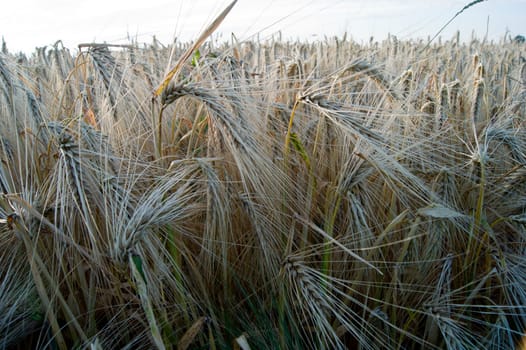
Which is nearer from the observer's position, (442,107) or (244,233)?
(244,233)

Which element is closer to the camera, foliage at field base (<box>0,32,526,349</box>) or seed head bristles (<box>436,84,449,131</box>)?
foliage at field base (<box>0,32,526,349</box>)

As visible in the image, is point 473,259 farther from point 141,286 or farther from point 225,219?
point 141,286

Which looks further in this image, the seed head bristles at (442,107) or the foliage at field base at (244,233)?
the seed head bristles at (442,107)

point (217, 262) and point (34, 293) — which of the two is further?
point (217, 262)

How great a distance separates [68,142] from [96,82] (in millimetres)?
646

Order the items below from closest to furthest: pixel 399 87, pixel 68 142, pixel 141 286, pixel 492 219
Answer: pixel 141 286
pixel 68 142
pixel 492 219
pixel 399 87

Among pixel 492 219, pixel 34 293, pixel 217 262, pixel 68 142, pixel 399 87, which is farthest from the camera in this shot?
pixel 399 87

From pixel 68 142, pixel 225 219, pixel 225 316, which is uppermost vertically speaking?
pixel 68 142

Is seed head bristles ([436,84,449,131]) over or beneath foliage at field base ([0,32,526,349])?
over

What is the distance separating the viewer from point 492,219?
5.37 ft

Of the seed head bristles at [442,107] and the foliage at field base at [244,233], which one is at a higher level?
the seed head bristles at [442,107]

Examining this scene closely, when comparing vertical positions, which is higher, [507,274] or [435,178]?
[435,178]

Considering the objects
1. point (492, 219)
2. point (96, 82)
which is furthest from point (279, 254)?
point (96, 82)

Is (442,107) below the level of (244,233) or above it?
above
